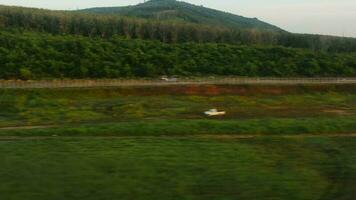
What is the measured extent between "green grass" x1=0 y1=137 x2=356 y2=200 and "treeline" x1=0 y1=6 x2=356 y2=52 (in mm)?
57820

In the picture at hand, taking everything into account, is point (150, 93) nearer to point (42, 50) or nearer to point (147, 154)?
point (42, 50)

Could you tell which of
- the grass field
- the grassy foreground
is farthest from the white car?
the grass field

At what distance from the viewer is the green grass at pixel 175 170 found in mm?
14156

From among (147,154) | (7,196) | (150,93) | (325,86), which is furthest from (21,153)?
(325,86)

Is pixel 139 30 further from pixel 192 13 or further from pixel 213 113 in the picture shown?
pixel 192 13

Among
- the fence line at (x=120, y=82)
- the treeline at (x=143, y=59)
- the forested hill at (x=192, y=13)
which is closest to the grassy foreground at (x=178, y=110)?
the fence line at (x=120, y=82)

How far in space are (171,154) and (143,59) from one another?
43820mm

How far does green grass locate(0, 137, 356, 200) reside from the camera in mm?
14156

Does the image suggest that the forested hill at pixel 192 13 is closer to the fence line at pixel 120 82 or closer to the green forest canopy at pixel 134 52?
the green forest canopy at pixel 134 52

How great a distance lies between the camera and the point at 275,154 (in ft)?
64.7

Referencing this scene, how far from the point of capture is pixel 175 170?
16625 millimetres

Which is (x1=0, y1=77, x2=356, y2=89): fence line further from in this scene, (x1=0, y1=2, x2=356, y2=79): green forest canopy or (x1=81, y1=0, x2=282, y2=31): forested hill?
(x1=81, y1=0, x2=282, y2=31): forested hill

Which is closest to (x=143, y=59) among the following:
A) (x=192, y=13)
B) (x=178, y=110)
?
(x=178, y=110)

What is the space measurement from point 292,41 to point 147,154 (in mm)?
73756
